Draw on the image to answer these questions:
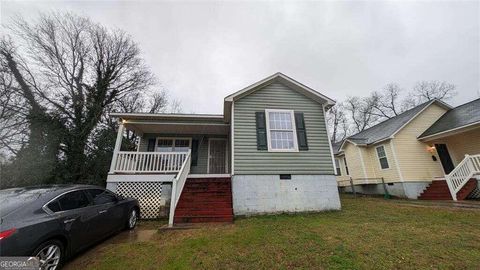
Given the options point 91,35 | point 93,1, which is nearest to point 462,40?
point 93,1

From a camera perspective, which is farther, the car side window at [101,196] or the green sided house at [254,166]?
the green sided house at [254,166]

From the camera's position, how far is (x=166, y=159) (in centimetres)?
852

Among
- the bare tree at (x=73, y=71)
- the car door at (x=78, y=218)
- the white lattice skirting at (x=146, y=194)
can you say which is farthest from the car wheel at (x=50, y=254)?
the bare tree at (x=73, y=71)

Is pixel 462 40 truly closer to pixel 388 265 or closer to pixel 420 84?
pixel 420 84

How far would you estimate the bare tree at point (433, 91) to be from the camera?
2503 cm

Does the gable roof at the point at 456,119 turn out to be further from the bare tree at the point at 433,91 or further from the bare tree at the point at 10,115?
the bare tree at the point at 10,115

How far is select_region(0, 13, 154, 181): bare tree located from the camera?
10656mm

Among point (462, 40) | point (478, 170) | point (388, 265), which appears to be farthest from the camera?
point (462, 40)

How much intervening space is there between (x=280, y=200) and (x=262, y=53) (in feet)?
50.4

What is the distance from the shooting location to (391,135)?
11320 millimetres

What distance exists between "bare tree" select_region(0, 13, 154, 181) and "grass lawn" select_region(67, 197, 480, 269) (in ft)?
28.3

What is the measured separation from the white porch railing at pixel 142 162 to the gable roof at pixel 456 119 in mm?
14674

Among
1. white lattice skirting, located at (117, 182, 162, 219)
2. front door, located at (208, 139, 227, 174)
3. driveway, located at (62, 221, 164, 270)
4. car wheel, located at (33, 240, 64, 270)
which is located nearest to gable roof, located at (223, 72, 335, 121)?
front door, located at (208, 139, 227, 174)

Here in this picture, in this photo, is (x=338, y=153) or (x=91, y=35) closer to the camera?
(x=91, y=35)
